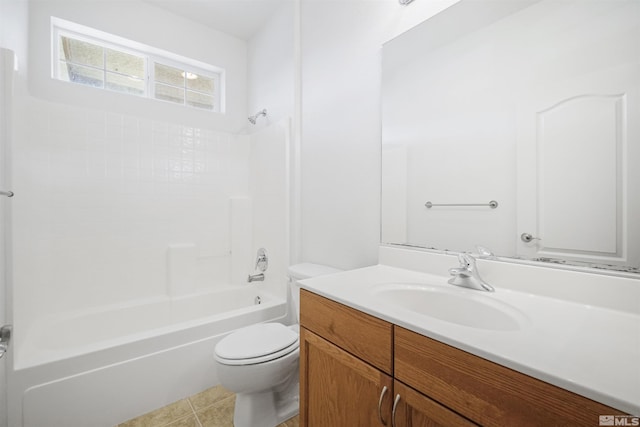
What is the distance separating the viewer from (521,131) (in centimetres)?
93

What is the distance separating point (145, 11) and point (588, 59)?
2850mm

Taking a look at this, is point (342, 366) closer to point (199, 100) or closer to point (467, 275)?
point (467, 275)

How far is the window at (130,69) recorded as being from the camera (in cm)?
198

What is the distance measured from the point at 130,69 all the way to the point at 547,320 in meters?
3.04

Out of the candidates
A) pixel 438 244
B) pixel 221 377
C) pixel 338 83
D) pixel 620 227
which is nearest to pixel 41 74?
pixel 338 83

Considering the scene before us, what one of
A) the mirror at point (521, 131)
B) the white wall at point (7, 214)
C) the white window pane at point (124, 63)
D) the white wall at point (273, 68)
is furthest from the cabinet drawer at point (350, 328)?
the white window pane at point (124, 63)

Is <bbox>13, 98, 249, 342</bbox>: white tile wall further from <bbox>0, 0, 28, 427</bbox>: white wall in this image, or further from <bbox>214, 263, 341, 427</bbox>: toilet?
<bbox>214, 263, 341, 427</bbox>: toilet

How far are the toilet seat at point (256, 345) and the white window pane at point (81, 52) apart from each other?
2352 millimetres

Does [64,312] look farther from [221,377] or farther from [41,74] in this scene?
[41,74]

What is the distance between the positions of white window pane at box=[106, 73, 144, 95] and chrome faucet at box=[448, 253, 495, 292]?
8.86ft

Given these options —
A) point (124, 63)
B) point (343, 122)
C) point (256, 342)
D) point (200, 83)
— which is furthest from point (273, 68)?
point (256, 342)

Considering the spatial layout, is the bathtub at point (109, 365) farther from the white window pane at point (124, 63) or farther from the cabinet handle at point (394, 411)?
the white window pane at point (124, 63)

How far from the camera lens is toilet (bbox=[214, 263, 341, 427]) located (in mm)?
1219

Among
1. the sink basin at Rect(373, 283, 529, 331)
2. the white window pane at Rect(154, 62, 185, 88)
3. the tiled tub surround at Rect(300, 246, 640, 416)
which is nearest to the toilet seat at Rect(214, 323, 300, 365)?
the tiled tub surround at Rect(300, 246, 640, 416)
